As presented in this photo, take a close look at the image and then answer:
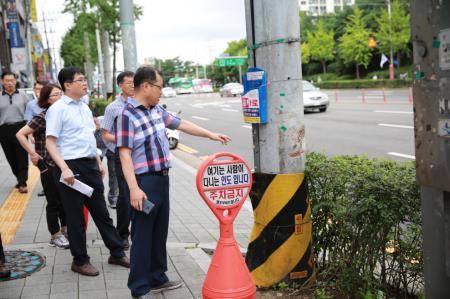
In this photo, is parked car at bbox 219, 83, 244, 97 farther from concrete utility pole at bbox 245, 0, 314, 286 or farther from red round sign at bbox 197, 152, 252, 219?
red round sign at bbox 197, 152, 252, 219

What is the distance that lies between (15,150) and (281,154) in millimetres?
6138

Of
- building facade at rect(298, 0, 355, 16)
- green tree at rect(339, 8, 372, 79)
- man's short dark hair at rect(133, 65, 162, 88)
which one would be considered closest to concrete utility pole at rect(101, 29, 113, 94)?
man's short dark hair at rect(133, 65, 162, 88)

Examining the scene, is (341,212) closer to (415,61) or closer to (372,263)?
(372,263)

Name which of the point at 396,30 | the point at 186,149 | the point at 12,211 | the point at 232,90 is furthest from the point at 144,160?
the point at 396,30

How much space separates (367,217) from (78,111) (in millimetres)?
2642

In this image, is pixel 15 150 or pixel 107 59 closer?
pixel 15 150

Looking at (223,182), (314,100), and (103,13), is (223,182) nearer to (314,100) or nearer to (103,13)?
(103,13)

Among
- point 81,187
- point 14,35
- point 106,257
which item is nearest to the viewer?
point 81,187

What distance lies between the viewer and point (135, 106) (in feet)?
12.5

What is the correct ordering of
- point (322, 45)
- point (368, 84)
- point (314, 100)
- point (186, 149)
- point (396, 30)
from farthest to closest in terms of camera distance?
point (322, 45)
point (396, 30)
point (368, 84)
point (314, 100)
point (186, 149)

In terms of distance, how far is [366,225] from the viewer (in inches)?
143

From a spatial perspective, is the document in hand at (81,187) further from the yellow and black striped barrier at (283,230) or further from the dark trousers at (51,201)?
the yellow and black striped barrier at (283,230)

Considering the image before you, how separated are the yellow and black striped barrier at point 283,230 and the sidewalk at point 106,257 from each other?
0.63m

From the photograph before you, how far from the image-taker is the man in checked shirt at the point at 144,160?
376cm
